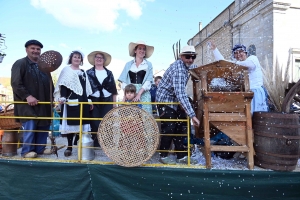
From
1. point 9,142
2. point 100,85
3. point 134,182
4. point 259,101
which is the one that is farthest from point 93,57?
point 259,101

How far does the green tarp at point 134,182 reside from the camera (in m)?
2.73

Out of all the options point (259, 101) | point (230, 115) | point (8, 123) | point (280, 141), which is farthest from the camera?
point (8, 123)

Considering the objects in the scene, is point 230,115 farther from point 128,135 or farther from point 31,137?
point 31,137

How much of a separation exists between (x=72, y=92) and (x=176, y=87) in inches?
69.0

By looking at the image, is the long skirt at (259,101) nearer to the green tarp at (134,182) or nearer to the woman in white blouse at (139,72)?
the green tarp at (134,182)

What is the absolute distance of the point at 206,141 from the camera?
286 cm

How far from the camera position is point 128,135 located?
285 centimetres

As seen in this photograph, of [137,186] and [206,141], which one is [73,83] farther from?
[206,141]

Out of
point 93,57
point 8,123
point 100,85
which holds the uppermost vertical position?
point 93,57

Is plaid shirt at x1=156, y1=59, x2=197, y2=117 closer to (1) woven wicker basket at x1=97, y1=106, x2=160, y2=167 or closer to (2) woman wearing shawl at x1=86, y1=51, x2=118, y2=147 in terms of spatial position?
(1) woven wicker basket at x1=97, y1=106, x2=160, y2=167

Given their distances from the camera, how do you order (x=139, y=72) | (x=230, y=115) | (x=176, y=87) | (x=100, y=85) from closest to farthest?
(x=230, y=115) < (x=176, y=87) < (x=139, y=72) < (x=100, y=85)

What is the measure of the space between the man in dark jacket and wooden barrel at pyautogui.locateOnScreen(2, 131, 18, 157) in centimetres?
24

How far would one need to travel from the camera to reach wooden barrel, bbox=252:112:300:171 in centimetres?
277

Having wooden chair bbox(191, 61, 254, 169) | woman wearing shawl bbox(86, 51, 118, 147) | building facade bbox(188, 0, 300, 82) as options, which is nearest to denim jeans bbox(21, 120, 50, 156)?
woman wearing shawl bbox(86, 51, 118, 147)
